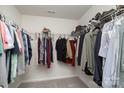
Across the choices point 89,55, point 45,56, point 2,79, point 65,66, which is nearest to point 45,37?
point 45,56

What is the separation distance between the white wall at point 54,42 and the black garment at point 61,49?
0.22m

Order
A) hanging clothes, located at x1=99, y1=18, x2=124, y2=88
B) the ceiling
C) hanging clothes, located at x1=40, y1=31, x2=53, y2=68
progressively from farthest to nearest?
1. hanging clothes, located at x1=40, y1=31, x2=53, y2=68
2. the ceiling
3. hanging clothes, located at x1=99, y1=18, x2=124, y2=88

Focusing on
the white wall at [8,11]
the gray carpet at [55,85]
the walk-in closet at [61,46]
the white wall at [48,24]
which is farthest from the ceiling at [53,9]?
the gray carpet at [55,85]

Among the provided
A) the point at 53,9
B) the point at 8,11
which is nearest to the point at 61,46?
the point at 53,9

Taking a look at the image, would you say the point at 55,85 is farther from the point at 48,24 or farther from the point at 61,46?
the point at 48,24

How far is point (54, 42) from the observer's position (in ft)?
11.1

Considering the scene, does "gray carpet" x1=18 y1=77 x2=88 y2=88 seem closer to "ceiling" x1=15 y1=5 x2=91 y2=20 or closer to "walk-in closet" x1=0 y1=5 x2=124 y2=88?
"walk-in closet" x1=0 y1=5 x2=124 y2=88

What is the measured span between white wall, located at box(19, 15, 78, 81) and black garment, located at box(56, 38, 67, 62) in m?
0.22

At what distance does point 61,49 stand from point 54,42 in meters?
0.40

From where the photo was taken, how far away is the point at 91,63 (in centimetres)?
165

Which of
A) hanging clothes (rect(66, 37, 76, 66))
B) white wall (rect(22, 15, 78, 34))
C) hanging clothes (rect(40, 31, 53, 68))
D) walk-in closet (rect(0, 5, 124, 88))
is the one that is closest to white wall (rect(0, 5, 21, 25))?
walk-in closet (rect(0, 5, 124, 88))

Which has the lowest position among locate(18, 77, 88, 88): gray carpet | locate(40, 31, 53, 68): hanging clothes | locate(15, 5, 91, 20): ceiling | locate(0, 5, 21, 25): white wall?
locate(18, 77, 88, 88): gray carpet

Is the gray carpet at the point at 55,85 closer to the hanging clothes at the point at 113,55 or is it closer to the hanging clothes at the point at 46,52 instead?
the hanging clothes at the point at 46,52

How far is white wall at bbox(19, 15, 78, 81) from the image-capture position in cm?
324
